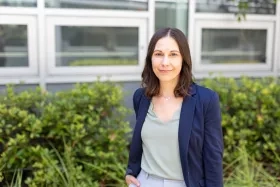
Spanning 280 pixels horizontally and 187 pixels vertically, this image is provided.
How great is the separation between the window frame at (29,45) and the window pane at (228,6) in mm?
1982

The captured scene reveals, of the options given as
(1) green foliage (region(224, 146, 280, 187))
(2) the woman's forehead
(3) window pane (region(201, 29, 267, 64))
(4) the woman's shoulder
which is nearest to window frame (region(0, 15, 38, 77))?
(3) window pane (region(201, 29, 267, 64))

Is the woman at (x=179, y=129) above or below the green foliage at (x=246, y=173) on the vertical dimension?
above

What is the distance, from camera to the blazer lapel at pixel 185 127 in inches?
78.4

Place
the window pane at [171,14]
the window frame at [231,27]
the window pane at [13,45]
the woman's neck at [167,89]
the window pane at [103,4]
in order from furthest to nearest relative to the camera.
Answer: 1. the window frame at [231,27]
2. the window pane at [171,14]
3. the window pane at [103,4]
4. the window pane at [13,45]
5. the woman's neck at [167,89]

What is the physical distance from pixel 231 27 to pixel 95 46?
174 centimetres

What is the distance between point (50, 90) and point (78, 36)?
68 cm

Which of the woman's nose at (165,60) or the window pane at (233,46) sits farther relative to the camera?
the window pane at (233,46)

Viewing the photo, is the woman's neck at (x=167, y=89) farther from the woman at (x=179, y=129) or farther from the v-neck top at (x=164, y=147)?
the v-neck top at (x=164, y=147)

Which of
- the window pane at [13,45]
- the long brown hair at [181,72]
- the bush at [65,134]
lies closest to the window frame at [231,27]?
the bush at [65,134]

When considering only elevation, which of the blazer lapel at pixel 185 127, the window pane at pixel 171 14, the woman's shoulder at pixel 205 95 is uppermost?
the window pane at pixel 171 14

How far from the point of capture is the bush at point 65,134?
3.51 metres

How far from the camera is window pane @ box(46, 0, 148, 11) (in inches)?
170

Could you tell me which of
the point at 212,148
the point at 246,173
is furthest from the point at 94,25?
the point at 212,148

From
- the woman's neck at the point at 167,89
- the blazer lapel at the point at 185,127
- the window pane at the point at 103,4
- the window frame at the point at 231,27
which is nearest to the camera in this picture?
the blazer lapel at the point at 185,127
